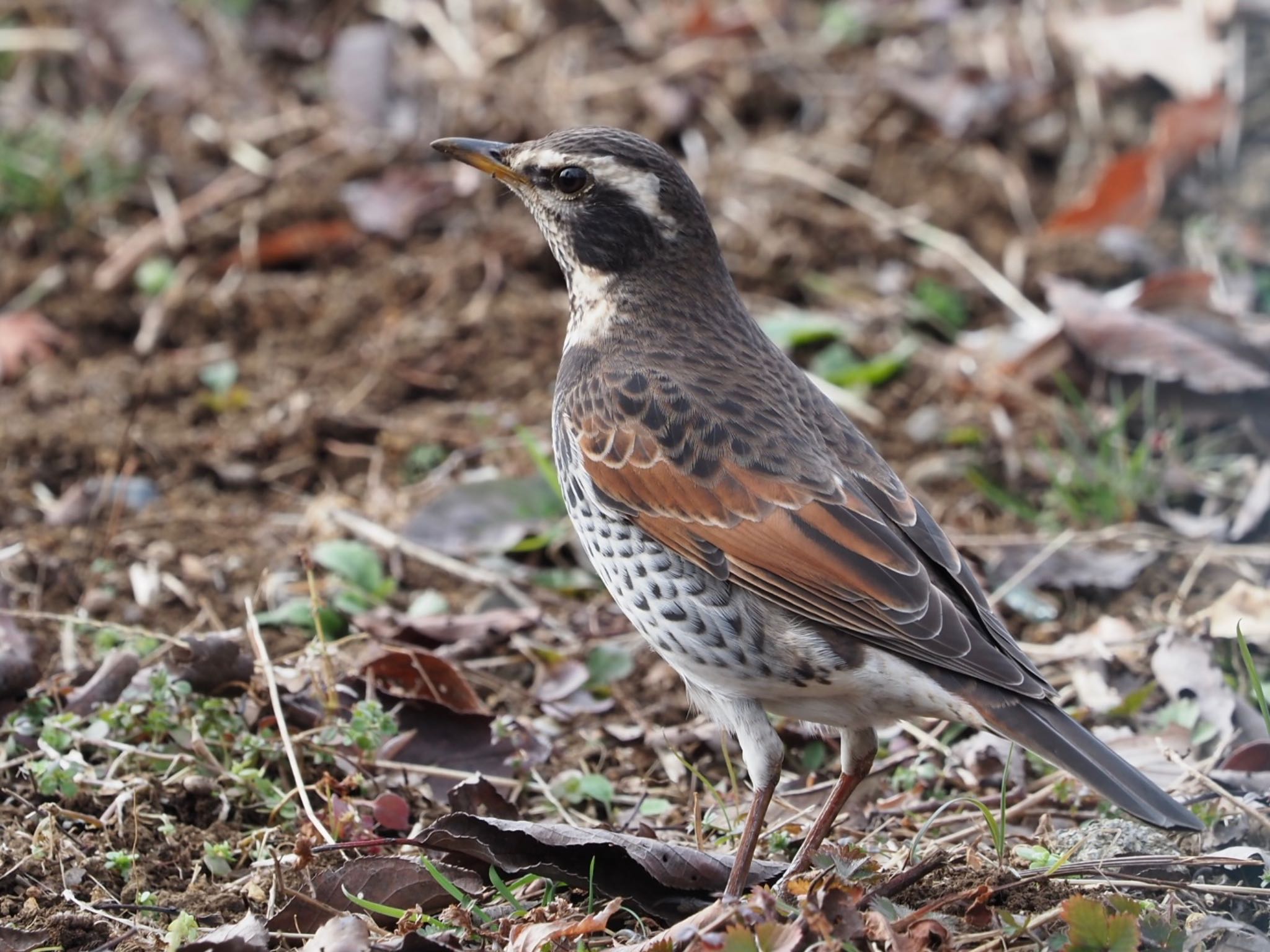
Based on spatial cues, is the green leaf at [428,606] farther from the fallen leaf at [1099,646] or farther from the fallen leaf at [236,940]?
the fallen leaf at [1099,646]

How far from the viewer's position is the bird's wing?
4.44 metres

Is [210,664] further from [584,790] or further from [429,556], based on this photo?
[429,556]

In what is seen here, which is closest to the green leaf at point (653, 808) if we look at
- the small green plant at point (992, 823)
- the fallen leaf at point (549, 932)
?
the small green plant at point (992, 823)

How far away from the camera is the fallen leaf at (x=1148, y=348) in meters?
7.04

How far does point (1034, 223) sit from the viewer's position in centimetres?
908

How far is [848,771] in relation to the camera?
191 inches

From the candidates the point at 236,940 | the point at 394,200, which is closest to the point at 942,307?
the point at 394,200

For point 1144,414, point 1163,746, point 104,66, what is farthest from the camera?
point 104,66

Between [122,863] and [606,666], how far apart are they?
1.95 meters

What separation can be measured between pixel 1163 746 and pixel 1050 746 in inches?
37.8

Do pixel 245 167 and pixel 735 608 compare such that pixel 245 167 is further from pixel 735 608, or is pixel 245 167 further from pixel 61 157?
pixel 735 608

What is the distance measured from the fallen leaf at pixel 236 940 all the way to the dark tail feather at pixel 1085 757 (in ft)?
6.43

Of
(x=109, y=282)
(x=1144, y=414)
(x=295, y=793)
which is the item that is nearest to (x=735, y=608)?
(x=295, y=793)

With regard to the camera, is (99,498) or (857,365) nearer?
(99,498)
